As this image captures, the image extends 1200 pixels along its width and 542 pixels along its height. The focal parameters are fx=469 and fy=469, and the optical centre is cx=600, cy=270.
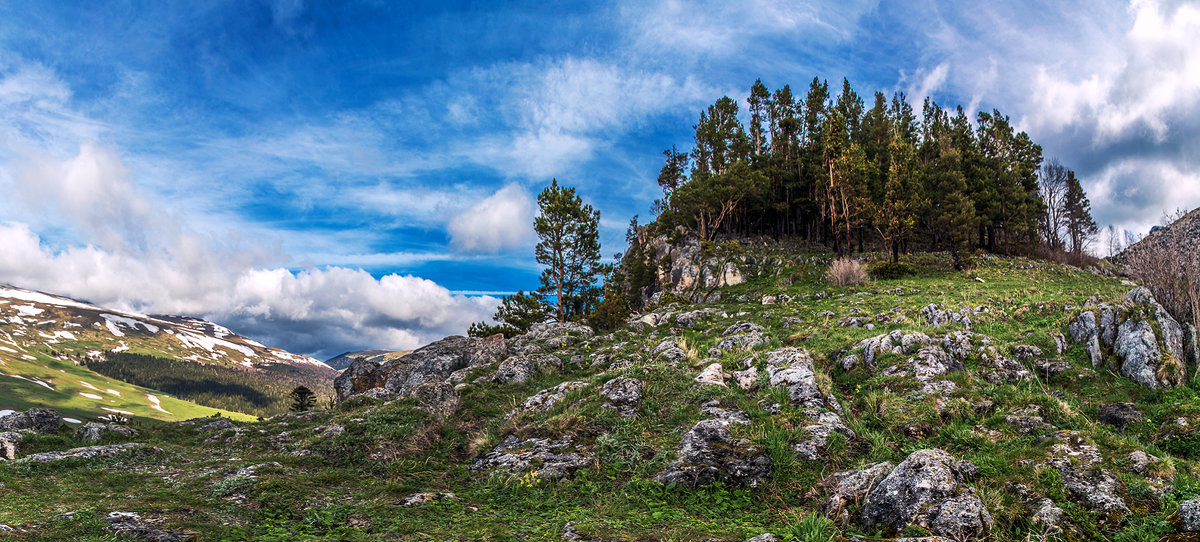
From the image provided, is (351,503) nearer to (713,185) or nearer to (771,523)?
(771,523)

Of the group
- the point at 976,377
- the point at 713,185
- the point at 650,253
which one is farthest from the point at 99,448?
the point at 650,253

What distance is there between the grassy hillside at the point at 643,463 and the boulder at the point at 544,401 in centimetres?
39

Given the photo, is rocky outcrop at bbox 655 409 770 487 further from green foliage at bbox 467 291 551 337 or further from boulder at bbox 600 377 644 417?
green foliage at bbox 467 291 551 337

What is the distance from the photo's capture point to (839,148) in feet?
171

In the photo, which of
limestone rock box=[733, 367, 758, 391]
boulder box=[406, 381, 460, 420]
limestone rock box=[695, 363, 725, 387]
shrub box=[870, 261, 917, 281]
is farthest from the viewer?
shrub box=[870, 261, 917, 281]

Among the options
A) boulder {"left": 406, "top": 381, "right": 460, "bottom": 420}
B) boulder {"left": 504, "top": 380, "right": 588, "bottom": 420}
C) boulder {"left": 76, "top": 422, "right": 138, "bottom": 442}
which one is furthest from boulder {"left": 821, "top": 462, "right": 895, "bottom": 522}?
boulder {"left": 76, "top": 422, "right": 138, "bottom": 442}

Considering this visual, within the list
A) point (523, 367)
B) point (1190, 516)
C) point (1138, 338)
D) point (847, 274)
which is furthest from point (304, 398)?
point (1138, 338)

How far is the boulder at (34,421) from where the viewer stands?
755 inches

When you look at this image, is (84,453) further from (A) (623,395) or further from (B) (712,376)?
(B) (712,376)

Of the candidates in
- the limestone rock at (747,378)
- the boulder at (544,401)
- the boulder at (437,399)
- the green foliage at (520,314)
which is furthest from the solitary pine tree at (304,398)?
the limestone rock at (747,378)

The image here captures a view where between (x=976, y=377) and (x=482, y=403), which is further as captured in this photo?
(x=482, y=403)

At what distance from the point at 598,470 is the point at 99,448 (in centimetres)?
1637

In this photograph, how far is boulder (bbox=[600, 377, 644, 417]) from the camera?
15.6 meters

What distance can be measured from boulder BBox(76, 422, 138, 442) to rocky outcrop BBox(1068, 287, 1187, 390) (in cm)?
3613
